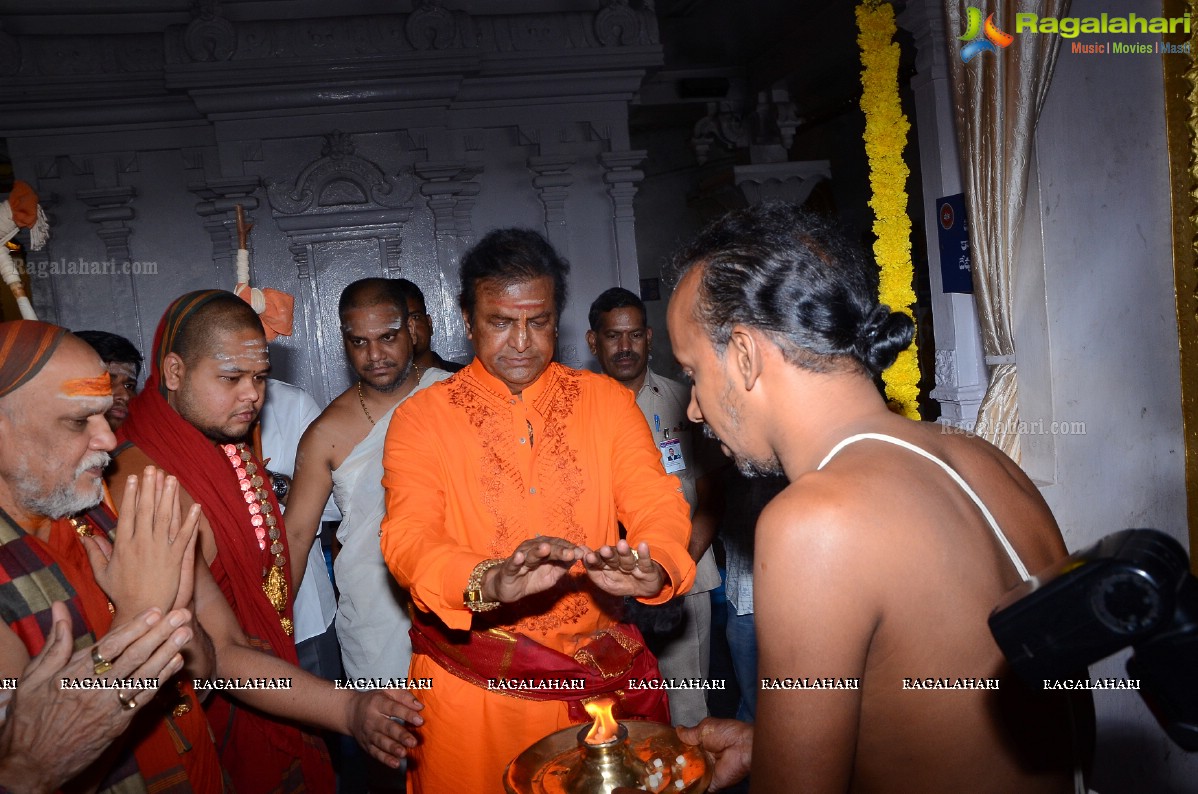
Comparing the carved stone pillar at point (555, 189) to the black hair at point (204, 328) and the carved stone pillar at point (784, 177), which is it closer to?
the carved stone pillar at point (784, 177)

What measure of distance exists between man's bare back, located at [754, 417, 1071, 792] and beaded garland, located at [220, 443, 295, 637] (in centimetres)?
225

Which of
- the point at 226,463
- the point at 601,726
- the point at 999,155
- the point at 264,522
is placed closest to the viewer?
the point at 601,726

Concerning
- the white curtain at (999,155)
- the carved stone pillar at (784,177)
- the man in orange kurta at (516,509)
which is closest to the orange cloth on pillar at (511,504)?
the man in orange kurta at (516,509)

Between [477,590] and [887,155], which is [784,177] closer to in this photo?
[887,155]

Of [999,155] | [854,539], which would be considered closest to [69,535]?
[854,539]

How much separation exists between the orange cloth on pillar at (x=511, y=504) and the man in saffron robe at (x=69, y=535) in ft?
2.00

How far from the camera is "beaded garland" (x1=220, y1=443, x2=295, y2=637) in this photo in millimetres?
3068

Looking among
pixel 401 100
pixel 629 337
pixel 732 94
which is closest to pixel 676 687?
pixel 629 337

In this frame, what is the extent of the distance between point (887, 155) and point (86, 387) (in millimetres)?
4249

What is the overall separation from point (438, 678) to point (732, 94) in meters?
10.2

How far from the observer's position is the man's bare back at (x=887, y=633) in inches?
50.6

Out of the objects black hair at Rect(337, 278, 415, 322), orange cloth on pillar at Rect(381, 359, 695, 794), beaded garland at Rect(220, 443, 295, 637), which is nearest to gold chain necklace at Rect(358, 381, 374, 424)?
black hair at Rect(337, 278, 415, 322)

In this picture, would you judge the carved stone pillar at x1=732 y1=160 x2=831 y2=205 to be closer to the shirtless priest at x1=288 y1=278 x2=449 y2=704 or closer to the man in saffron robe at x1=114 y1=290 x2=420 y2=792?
the shirtless priest at x1=288 y1=278 x2=449 y2=704

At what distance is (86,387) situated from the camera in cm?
195
